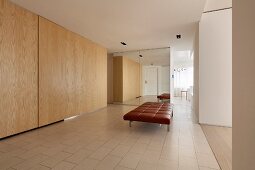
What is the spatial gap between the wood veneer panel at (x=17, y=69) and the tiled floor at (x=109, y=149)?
34 cm

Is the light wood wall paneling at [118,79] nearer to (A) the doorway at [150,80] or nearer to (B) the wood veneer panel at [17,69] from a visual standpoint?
(A) the doorway at [150,80]

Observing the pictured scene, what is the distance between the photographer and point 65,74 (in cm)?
407

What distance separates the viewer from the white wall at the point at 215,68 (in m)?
3.42

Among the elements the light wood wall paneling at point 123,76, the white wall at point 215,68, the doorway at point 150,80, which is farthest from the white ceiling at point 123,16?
the light wood wall paneling at point 123,76

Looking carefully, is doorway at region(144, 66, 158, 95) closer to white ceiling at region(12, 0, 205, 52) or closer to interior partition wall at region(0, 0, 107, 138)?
white ceiling at region(12, 0, 205, 52)

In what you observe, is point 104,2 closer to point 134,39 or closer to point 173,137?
point 134,39

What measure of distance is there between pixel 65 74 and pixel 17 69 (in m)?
1.28

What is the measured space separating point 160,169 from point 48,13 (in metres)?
3.70

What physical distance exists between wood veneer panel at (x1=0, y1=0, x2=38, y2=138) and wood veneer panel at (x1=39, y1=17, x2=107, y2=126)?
193 millimetres

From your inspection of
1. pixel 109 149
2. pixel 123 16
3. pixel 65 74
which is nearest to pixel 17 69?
pixel 65 74

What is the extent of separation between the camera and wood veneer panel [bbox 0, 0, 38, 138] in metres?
2.65

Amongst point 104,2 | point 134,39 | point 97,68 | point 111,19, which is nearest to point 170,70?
point 134,39

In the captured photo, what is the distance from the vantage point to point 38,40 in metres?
3.31

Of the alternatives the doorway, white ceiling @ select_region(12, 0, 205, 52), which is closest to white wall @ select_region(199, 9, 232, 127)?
white ceiling @ select_region(12, 0, 205, 52)
